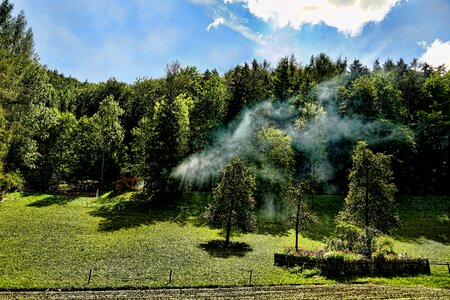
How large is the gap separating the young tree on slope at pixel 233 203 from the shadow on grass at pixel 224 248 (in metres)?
1.80

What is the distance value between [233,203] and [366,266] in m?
16.0

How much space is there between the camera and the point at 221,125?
6706 cm

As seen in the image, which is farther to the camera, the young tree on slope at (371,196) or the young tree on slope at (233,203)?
the young tree on slope at (233,203)

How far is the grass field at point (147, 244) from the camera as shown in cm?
2459

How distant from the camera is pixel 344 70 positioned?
84.7 meters

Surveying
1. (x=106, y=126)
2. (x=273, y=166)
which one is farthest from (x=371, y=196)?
(x=106, y=126)

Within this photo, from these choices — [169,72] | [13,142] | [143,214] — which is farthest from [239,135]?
[13,142]

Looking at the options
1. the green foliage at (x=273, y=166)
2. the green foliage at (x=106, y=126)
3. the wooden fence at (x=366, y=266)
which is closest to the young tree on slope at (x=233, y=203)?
the wooden fence at (x=366, y=266)

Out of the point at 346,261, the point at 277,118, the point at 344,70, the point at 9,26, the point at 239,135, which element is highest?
the point at 344,70

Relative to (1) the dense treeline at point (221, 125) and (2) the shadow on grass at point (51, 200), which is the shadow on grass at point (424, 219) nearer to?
(1) the dense treeline at point (221, 125)

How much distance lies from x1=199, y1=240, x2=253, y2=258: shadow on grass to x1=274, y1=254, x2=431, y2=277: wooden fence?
6.96 m

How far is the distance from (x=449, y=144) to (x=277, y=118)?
35764mm

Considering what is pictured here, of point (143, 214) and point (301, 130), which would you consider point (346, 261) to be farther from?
point (301, 130)

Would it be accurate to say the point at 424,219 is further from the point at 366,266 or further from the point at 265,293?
the point at 265,293
